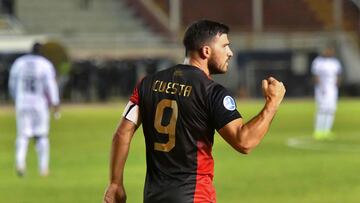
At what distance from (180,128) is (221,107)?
1.09 ft

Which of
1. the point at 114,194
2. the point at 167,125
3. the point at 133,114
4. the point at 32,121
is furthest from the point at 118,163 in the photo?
the point at 32,121

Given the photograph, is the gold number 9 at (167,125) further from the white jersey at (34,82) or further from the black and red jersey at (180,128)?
the white jersey at (34,82)

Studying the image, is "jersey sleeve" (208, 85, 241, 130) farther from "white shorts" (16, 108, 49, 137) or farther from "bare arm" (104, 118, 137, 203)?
"white shorts" (16, 108, 49, 137)

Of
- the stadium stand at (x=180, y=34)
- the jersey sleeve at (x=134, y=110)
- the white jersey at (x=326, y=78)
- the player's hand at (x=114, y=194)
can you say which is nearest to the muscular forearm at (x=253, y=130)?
the jersey sleeve at (x=134, y=110)

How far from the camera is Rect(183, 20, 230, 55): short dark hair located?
650 centimetres

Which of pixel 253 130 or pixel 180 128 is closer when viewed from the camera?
pixel 253 130

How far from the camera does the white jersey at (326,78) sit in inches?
1062

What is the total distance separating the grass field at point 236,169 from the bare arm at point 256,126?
25.0 ft

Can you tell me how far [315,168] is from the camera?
18.8 m

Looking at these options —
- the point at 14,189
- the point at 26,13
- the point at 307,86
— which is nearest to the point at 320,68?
the point at 14,189

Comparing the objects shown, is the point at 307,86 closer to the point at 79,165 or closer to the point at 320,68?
the point at 320,68

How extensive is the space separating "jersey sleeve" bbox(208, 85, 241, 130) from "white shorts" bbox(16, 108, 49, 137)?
11.9 m

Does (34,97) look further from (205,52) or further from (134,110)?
(205,52)

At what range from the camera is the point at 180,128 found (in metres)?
6.51
